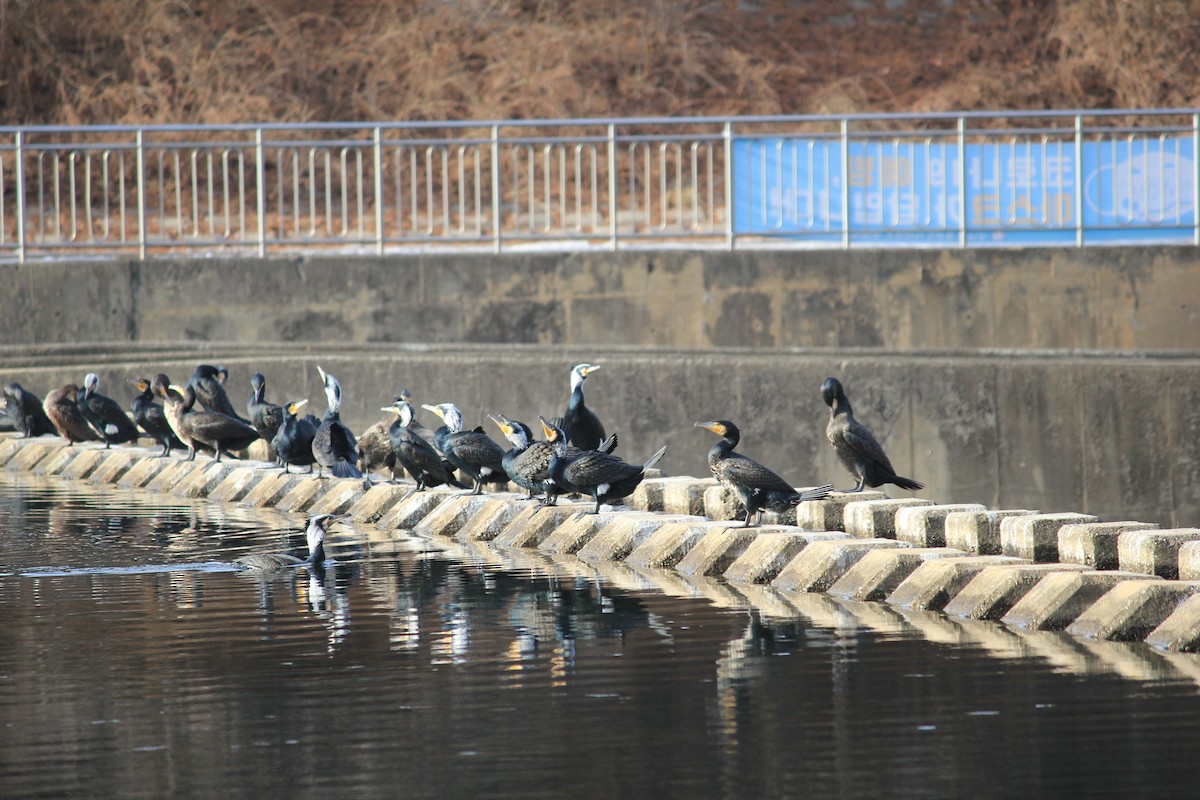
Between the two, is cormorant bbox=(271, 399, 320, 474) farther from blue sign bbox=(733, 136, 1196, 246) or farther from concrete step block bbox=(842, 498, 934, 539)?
concrete step block bbox=(842, 498, 934, 539)

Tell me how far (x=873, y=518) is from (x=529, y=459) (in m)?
2.33

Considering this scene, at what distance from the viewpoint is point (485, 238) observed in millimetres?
19016

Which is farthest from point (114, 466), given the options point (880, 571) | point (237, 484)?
point (880, 571)

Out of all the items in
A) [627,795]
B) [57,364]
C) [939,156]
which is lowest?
[627,795]

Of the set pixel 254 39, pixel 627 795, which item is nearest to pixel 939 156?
pixel 627 795

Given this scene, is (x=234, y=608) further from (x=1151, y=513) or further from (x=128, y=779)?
(x=1151, y=513)

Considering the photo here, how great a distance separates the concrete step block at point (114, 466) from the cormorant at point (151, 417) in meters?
0.36

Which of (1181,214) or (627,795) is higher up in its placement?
(1181,214)

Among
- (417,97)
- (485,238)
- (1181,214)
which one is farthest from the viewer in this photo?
(417,97)

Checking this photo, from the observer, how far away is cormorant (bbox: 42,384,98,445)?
1872 cm

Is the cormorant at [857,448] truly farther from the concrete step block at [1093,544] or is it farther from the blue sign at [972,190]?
the blue sign at [972,190]

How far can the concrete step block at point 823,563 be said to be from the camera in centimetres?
1109

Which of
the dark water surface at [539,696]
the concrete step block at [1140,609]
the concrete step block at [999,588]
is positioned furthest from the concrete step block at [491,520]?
the concrete step block at [1140,609]

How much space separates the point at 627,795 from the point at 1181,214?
12464 mm
